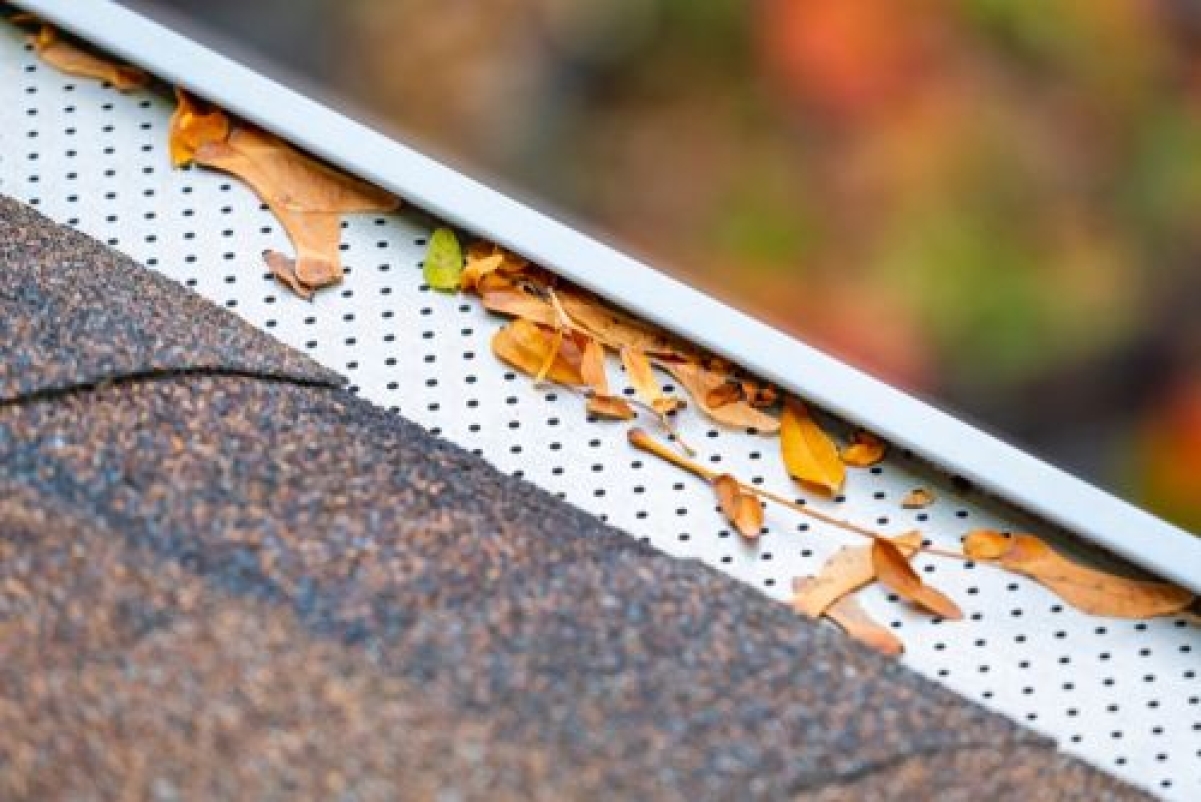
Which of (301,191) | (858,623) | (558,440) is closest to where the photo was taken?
(858,623)

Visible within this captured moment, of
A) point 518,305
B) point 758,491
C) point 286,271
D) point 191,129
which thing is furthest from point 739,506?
point 191,129

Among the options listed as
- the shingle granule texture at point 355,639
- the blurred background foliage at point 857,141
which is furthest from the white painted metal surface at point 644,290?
the blurred background foliage at point 857,141

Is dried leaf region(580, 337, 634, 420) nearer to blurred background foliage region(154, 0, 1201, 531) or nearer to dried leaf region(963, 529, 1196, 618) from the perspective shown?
dried leaf region(963, 529, 1196, 618)

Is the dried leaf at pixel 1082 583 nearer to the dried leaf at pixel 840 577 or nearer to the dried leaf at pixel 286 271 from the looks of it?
the dried leaf at pixel 840 577

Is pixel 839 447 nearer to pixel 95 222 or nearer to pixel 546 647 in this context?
pixel 546 647

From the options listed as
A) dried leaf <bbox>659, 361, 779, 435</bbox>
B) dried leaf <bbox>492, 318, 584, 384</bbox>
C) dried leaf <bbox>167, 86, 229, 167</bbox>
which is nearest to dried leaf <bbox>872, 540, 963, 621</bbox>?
dried leaf <bbox>659, 361, 779, 435</bbox>

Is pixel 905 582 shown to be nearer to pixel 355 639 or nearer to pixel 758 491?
pixel 758 491

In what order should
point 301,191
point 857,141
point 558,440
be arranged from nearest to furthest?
point 558,440 < point 301,191 < point 857,141
